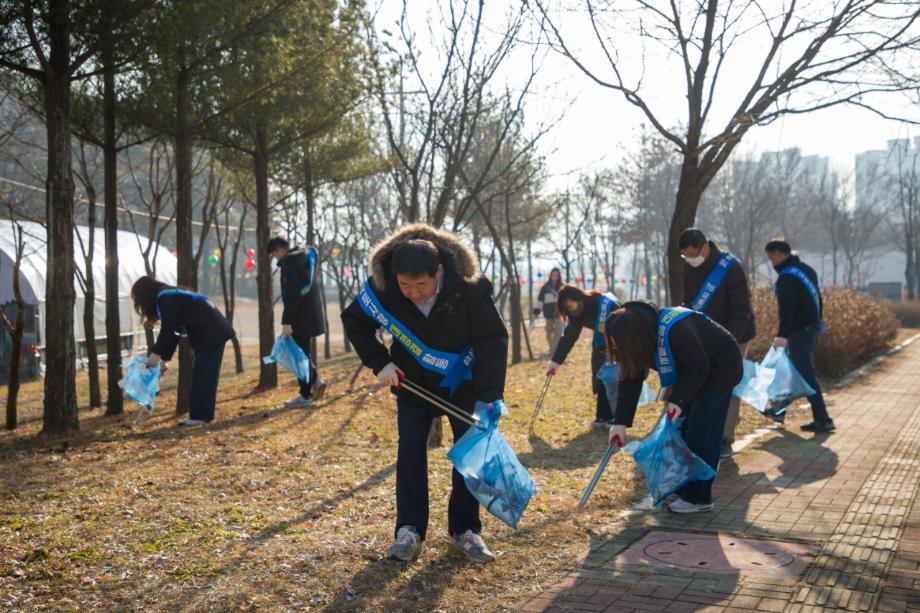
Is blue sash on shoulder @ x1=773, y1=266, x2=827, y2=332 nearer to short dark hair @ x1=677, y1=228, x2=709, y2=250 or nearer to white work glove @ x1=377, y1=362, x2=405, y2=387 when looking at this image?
short dark hair @ x1=677, y1=228, x2=709, y2=250

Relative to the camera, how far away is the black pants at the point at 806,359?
29.7 feet

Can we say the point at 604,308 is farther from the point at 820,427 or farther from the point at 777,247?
the point at 820,427

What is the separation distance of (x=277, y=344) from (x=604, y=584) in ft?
21.9

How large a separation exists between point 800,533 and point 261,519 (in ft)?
10.7

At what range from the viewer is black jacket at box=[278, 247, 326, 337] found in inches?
420

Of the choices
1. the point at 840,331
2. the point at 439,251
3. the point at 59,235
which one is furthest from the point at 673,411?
the point at 840,331

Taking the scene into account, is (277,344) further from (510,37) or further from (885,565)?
(885,565)

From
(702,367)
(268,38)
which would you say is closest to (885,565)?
(702,367)

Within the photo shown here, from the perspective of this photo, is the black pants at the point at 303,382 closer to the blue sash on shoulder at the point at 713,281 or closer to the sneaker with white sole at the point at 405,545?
the blue sash on shoulder at the point at 713,281

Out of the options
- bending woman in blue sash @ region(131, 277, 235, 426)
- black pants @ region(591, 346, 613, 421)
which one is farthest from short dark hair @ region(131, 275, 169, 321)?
black pants @ region(591, 346, 613, 421)

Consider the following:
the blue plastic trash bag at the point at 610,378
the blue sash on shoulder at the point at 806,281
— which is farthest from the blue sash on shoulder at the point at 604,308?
the blue sash on shoulder at the point at 806,281

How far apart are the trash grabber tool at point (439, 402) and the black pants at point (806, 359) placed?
5.27 meters

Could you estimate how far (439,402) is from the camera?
4.79 meters

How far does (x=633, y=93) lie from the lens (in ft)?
33.6
